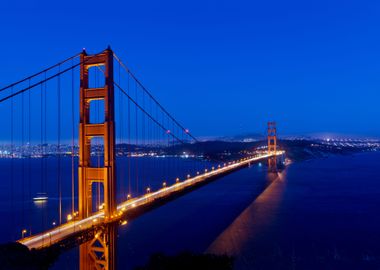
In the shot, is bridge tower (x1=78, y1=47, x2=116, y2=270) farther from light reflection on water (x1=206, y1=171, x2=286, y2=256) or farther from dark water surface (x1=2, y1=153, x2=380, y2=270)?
light reflection on water (x1=206, y1=171, x2=286, y2=256)

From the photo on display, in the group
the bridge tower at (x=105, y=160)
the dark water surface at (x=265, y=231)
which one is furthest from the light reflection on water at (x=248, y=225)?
the bridge tower at (x=105, y=160)

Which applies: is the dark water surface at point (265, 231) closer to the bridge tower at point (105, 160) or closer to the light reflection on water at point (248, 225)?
the light reflection on water at point (248, 225)

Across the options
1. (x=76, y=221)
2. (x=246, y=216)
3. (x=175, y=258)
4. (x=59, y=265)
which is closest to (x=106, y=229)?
(x=76, y=221)

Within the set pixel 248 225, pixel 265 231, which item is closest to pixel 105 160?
pixel 265 231

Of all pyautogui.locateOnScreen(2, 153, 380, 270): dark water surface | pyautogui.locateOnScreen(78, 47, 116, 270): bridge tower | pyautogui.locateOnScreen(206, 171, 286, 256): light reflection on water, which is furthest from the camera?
pyautogui.locateOnScreen(206, 171, 286, 256): light reflection on water

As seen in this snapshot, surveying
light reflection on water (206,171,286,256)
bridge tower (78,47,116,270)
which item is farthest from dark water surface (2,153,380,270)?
bridge tower (78,47,116,270)

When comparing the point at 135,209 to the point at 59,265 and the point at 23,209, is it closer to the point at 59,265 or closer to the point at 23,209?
the point at 59,265

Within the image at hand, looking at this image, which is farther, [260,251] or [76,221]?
[260,251]

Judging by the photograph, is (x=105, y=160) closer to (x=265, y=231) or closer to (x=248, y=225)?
(x=265, y=231)
